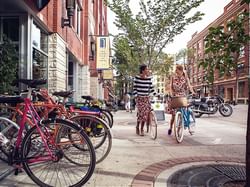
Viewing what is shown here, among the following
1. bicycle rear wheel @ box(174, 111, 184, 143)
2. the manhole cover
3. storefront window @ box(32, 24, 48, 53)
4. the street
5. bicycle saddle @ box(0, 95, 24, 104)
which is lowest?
the manhole cover

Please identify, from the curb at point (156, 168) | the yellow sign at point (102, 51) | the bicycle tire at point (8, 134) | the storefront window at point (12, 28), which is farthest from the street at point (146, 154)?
the yellow sign at point (102, 51)

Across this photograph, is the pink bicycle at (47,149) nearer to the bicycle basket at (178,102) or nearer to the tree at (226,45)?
the tree at (226,45)

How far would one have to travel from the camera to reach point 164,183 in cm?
367

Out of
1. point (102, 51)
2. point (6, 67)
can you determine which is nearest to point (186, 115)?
point (6, 67)

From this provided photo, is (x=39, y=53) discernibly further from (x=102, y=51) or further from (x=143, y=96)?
(x=102, y=51)

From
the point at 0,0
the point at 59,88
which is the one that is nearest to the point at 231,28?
the point at 0,0

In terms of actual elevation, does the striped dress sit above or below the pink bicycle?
above

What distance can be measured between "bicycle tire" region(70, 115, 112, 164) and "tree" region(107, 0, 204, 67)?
8.77m

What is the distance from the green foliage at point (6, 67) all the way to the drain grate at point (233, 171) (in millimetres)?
4205

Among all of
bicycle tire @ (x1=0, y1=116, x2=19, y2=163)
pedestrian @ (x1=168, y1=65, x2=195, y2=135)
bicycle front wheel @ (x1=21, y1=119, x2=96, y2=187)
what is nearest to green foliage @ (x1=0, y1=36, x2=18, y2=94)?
bicycle tire @ (x1=0, y1=116, x2=19, y2=163)

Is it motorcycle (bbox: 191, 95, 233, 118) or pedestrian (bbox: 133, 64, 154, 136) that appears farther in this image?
motorcycle (bbox: 191, 95, 233, 118)

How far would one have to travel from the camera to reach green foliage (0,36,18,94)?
625 cm

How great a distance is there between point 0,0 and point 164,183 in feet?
18.9

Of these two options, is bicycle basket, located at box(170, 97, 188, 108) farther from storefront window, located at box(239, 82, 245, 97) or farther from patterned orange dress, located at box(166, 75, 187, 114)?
storefront window, located at box(239, 82, 245, 97)
